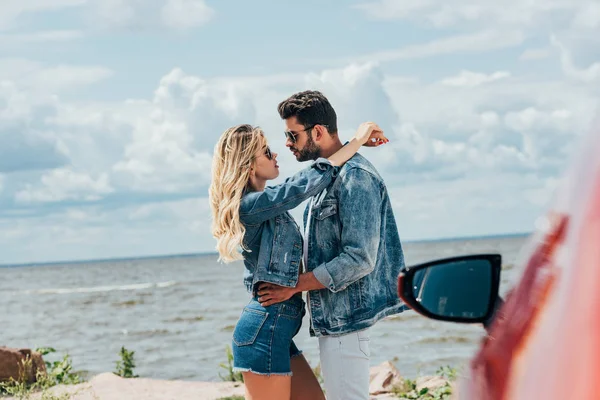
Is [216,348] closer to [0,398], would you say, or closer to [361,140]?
[0,398]

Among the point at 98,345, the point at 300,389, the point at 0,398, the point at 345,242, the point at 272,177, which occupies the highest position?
the point at 272,177

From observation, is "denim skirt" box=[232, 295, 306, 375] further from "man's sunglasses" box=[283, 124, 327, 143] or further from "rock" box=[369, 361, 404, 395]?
"rock" box=[369, 361, 404, 395]

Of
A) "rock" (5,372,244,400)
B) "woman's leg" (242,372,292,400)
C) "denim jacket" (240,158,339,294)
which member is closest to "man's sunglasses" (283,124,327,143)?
"denim jacket" (240,158,339,294)

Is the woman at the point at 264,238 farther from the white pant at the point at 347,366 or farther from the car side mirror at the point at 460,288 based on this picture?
the car side mirror at the point at 460,288

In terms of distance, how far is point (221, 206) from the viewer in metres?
4.05

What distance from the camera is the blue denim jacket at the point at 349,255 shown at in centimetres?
393

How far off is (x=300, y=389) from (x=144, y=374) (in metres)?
9.90

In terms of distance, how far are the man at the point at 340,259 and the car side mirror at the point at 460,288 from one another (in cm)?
250

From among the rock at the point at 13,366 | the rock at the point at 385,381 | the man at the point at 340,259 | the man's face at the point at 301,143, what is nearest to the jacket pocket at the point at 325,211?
the man at the point at 340,259

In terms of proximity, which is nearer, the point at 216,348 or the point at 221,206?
the point at 221,206

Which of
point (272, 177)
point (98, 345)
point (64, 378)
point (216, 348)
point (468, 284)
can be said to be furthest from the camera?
point (98, 345)

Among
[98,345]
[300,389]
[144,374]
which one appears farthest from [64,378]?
[98,345]

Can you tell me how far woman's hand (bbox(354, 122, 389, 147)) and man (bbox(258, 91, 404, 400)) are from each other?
0.11 metres

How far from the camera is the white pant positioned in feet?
12.7
